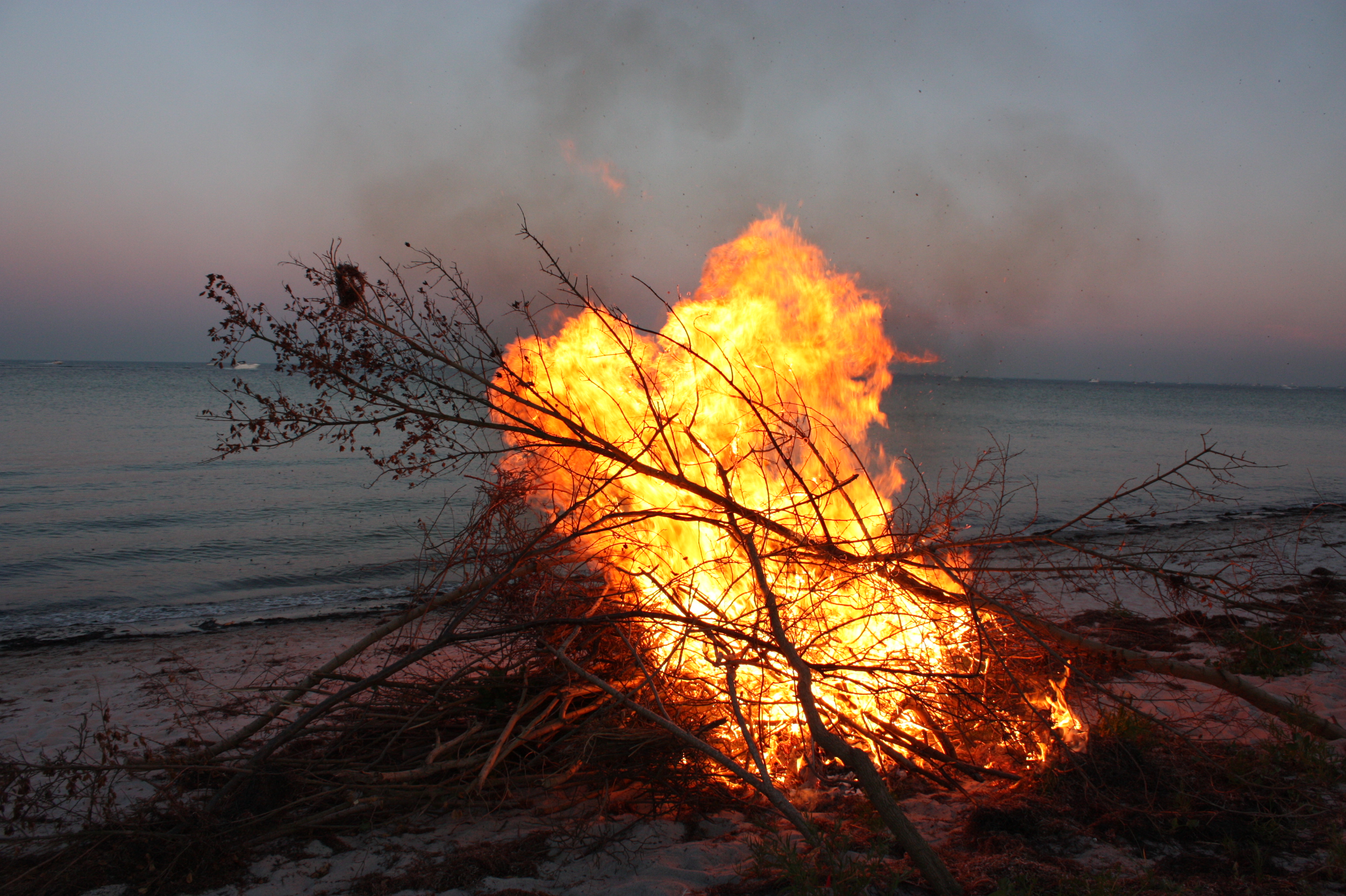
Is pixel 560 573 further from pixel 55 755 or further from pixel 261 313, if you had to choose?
pixel 55 755

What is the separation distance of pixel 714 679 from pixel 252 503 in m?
17.4

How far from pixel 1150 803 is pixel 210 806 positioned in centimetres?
475

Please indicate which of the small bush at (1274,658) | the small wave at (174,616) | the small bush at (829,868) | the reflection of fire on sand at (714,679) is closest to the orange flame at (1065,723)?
the reflection of fire on sand at (714,679)

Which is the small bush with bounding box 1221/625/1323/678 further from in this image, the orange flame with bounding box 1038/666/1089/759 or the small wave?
the small wave

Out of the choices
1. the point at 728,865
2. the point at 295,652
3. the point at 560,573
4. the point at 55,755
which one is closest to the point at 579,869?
the point at 728,865

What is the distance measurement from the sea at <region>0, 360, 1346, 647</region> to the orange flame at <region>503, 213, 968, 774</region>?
83 centimetres

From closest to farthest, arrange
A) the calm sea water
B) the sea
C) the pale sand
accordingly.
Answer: the pale sand < the sea < the calm sea water

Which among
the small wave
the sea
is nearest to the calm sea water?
the sea

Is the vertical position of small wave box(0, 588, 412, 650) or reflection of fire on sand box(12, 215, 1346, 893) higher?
reflection of fire on sand box(12, 215, 1346, 893)

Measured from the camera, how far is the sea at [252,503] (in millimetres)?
11031

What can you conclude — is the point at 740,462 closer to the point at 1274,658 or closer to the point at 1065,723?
the point at 1065,723

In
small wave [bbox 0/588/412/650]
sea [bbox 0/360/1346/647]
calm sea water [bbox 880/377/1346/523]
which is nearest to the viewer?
small wave [bbox 0/588/412/650]

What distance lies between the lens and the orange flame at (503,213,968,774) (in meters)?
4.44

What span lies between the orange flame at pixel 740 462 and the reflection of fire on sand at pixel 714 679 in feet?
0.09
